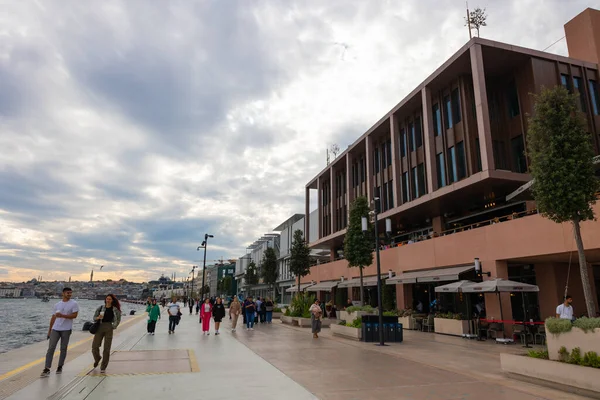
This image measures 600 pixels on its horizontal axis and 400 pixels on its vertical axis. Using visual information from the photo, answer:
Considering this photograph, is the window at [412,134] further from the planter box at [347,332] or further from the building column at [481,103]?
the planter box at [347,332]

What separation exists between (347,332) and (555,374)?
10.4 m

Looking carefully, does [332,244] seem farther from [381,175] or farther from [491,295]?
[491,295]

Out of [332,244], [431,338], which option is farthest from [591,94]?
[332,244]

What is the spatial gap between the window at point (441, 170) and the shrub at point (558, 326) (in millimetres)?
17902

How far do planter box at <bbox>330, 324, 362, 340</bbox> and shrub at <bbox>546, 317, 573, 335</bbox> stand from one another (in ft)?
29.0

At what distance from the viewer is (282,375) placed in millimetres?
8750

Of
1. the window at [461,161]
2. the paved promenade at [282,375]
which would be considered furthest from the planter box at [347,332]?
the window at [461,161]

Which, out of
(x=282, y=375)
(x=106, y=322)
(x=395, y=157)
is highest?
(x=395, y=157)

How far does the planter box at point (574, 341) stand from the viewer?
7.50 m

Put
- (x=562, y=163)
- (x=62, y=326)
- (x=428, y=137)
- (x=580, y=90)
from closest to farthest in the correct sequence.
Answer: (x=62, y=326) < (x=562, y=163) < (x=580, y=90) < (x=428, y=137)

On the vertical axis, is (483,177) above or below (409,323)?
above

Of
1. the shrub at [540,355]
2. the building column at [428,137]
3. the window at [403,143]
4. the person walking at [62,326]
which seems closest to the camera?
the shrub at [540,355]

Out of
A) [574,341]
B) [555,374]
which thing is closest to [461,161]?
[574,341]

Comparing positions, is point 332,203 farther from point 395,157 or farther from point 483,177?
point 483,177
